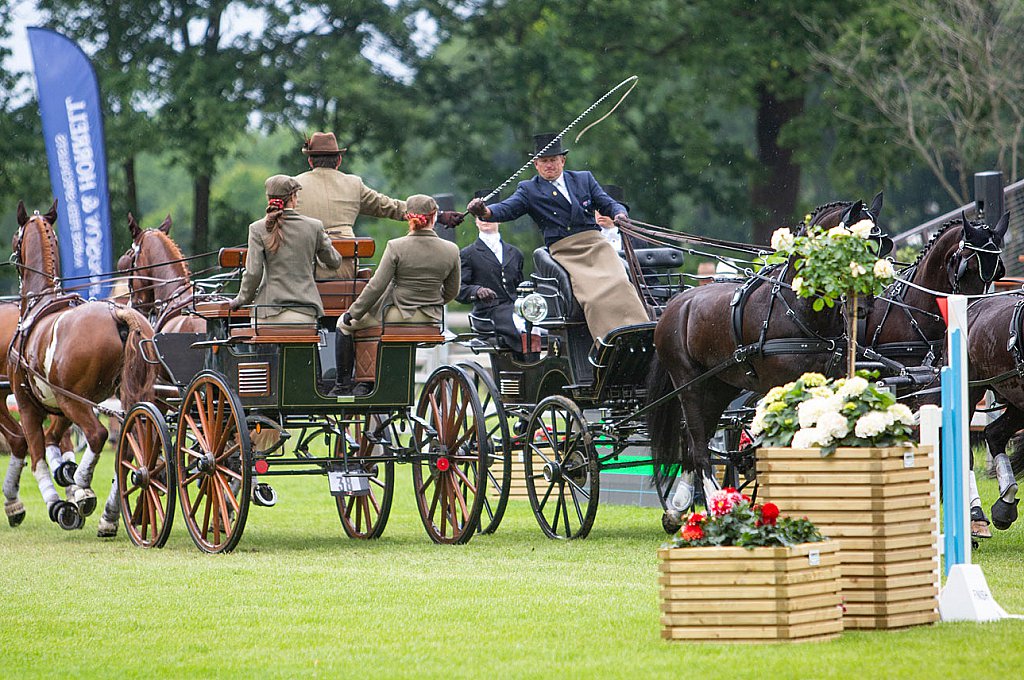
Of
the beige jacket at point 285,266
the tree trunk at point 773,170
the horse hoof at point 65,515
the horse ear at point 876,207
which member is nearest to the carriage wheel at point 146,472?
the horse hoof at point 65,515

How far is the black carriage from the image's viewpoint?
9.62 m

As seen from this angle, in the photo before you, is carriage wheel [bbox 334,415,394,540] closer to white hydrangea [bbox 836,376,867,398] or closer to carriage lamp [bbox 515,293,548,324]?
carriage lamp [bbox 515,293,548,324]

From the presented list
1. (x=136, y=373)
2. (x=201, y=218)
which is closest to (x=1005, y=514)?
(x=136, y=373)

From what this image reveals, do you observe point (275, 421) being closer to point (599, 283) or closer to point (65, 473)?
point (599, 283)

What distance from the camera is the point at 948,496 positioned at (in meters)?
6.70

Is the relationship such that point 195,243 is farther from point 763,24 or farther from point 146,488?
point 146,488

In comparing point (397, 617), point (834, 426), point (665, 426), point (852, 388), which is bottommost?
point (397, 617)

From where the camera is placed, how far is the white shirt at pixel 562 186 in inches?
420

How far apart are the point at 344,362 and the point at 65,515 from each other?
9.46 ft

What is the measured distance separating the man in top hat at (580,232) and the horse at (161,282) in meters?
2.66

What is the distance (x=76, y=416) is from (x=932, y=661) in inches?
298

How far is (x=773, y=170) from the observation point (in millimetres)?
27516

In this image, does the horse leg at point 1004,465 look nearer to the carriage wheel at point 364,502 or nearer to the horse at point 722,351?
the horse at point 722,351

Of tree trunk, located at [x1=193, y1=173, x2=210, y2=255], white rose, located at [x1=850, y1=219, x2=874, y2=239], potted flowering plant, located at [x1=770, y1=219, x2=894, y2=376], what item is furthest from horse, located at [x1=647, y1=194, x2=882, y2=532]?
tree trunk, located at [x1=193, y1=173, x2=210, y2=255]
